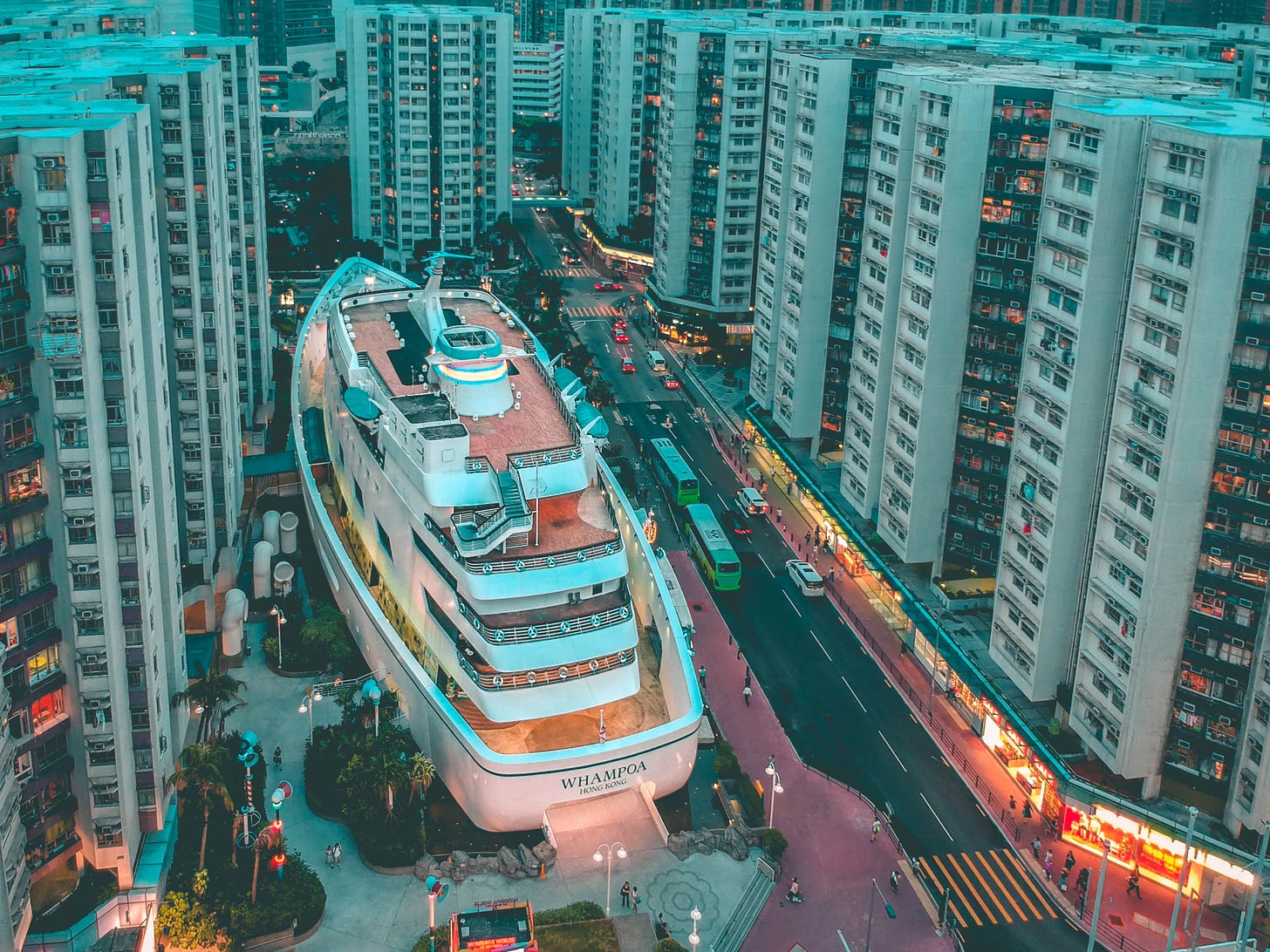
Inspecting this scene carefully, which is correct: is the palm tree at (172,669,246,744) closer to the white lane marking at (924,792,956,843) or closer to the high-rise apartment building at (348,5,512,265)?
the white lane marking at (924,792,956,843)

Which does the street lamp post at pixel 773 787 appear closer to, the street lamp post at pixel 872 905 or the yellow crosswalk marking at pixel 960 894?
the street lamp post at pixel 872 905

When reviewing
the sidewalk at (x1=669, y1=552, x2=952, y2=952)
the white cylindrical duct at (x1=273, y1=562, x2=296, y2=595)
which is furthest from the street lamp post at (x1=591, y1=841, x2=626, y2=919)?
the white cylindrical duct at (x1=273, y1=562, x2=296, y2=595)

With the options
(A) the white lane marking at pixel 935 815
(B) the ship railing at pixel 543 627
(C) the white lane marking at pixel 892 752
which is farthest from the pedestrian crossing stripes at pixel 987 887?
(B) the ship railing at pixel 543 627

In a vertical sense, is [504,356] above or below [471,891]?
above

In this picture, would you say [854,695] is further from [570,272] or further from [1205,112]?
[570,272]

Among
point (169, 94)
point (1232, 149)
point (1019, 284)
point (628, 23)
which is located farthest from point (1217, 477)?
point (628, 23)

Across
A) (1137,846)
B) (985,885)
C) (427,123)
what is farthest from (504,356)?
(427,123)
